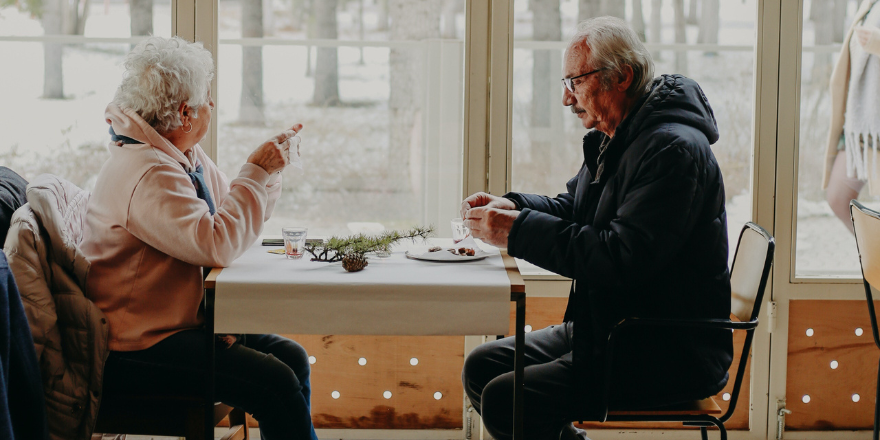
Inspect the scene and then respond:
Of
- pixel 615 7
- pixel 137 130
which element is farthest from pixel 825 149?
pixel 137 130

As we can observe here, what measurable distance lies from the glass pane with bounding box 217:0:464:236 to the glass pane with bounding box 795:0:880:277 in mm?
1294

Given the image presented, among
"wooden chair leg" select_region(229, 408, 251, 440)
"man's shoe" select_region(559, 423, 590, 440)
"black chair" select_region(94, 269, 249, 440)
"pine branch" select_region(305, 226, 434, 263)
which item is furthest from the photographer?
"wooden chair leg" select_region(229, 408, 251, 440)

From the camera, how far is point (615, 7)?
2.69 metres

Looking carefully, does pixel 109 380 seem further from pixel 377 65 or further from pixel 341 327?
pixel 377 65

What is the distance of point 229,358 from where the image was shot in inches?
69.8

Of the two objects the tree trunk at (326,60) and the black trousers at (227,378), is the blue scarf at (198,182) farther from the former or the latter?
the tree trunk at (326,60)

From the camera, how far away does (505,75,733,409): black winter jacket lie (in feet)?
5.41

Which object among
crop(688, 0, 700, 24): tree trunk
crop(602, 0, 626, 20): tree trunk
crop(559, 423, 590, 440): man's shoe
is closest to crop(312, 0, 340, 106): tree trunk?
crop(602, 0, 626, 20): tree trunk

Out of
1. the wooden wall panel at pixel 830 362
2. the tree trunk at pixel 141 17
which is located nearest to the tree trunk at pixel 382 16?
the tree trunk at pixel 141 17

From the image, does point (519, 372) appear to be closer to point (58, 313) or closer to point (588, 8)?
point (58, 313)

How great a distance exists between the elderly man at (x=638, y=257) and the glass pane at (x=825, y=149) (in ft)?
3.71

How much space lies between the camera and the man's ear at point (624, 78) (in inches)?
73.5

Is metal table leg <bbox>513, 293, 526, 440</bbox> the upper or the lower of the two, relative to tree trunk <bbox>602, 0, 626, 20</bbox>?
lower

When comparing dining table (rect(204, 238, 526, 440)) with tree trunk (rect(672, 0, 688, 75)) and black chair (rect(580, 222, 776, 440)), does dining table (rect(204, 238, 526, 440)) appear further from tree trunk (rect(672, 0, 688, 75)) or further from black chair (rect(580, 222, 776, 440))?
tree trunk (rect(672, 0, 688, 75))
